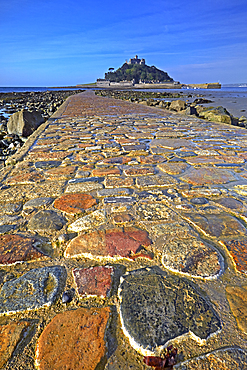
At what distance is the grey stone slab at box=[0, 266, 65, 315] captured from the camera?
991mm

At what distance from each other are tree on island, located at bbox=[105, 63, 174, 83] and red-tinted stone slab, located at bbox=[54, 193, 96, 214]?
95585 mm

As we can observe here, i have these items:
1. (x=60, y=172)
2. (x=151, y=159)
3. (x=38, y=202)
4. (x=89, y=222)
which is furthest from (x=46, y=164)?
(x=89, y=222)

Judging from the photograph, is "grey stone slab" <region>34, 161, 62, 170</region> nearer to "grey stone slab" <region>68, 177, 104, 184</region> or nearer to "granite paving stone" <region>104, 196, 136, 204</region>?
"grey stone slab" <region>68, 177, 104, 184</region>

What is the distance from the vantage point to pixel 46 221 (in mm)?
1604

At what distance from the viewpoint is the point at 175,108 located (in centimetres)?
1097

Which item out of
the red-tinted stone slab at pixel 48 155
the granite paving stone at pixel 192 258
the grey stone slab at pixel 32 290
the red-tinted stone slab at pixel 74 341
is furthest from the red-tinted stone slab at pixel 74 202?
the red-tinted stone slab at pixel 48 155

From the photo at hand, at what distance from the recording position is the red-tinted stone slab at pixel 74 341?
78 cm

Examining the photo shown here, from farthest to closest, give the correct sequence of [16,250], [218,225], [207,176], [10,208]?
[207,176] < [10,208] < [218,225] < [16,250]

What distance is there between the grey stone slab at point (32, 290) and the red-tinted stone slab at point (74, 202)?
24.6 inches

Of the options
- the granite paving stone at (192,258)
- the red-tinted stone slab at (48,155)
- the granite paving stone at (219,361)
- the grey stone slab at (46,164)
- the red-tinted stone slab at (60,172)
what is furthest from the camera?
the red-tinted stone slab at (48,155)

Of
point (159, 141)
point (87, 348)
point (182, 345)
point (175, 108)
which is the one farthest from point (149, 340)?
point (175, 108)

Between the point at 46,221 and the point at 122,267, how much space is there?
72 centimetres

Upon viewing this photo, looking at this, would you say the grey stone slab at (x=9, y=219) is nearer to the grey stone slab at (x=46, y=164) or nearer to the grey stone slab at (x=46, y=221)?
the grey stone slab at (x=46, y=221)

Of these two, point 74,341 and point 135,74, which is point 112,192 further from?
point 135,74
